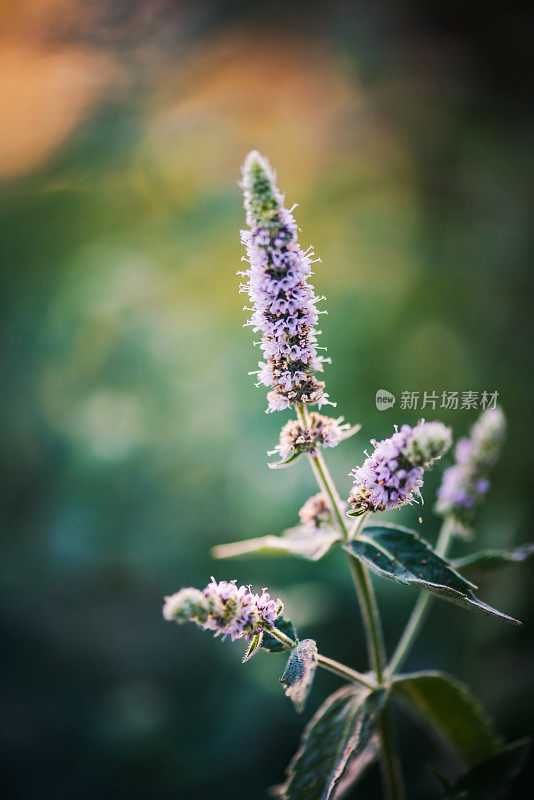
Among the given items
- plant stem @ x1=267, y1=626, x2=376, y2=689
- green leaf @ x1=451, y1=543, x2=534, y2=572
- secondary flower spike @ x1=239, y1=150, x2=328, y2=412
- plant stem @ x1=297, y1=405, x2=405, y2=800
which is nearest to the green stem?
plant stem @ x1=297, y1=405, x2=405, y2=800

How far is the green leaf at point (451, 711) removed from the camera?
50.0 inches

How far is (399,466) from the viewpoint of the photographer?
1.01 meters

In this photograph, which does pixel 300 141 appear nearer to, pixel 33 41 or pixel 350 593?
pixel 33 41

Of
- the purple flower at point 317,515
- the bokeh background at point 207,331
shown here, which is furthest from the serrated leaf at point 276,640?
the bokeh background at point 207,331

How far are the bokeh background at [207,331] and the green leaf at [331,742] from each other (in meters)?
0.77

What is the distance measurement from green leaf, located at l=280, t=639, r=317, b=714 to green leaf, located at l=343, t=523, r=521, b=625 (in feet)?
0.58

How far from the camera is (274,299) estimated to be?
41.3 inches

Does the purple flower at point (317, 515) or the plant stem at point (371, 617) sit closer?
the plant stem at point (371, 617)

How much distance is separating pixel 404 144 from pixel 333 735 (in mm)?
3755

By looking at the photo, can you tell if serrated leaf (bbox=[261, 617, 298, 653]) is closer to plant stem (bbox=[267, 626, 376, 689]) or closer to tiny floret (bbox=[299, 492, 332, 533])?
plant stem (bbox=[267, 626, 376, 689])

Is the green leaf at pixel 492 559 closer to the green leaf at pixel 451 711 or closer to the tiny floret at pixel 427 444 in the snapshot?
the green leaf at pixel 451 711

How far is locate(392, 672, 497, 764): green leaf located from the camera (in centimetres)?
127

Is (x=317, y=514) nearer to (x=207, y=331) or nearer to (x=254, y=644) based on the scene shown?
(x=254, y=644)

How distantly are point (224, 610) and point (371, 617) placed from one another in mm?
353
